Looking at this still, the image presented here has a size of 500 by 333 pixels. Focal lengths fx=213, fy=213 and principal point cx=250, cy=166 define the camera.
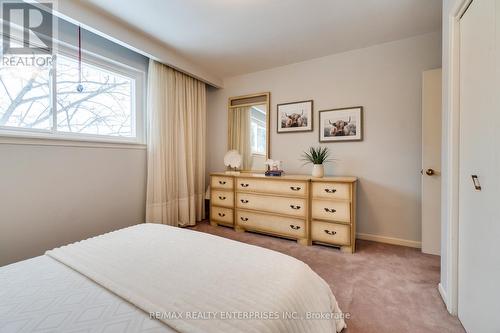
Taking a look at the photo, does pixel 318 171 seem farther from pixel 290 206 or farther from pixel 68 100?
pixel 68 100

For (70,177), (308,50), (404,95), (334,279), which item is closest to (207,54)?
(308,50)

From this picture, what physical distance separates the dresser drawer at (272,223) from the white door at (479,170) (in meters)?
1.44

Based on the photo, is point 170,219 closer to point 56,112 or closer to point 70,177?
point 70,177

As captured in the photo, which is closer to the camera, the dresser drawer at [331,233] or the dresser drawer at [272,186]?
the dresser drawer at [331,233]

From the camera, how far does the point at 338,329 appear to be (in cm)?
121

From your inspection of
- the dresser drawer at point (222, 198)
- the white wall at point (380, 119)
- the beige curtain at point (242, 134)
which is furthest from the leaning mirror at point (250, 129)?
the dresser drawer at point (222, 198)

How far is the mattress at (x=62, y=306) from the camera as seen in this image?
2.14ft

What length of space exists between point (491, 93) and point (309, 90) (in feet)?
7.04

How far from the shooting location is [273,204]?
2.74 m

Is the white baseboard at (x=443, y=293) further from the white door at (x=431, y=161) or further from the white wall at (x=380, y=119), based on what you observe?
the white wall at (x=380, y=119)

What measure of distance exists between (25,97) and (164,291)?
7.39ft
